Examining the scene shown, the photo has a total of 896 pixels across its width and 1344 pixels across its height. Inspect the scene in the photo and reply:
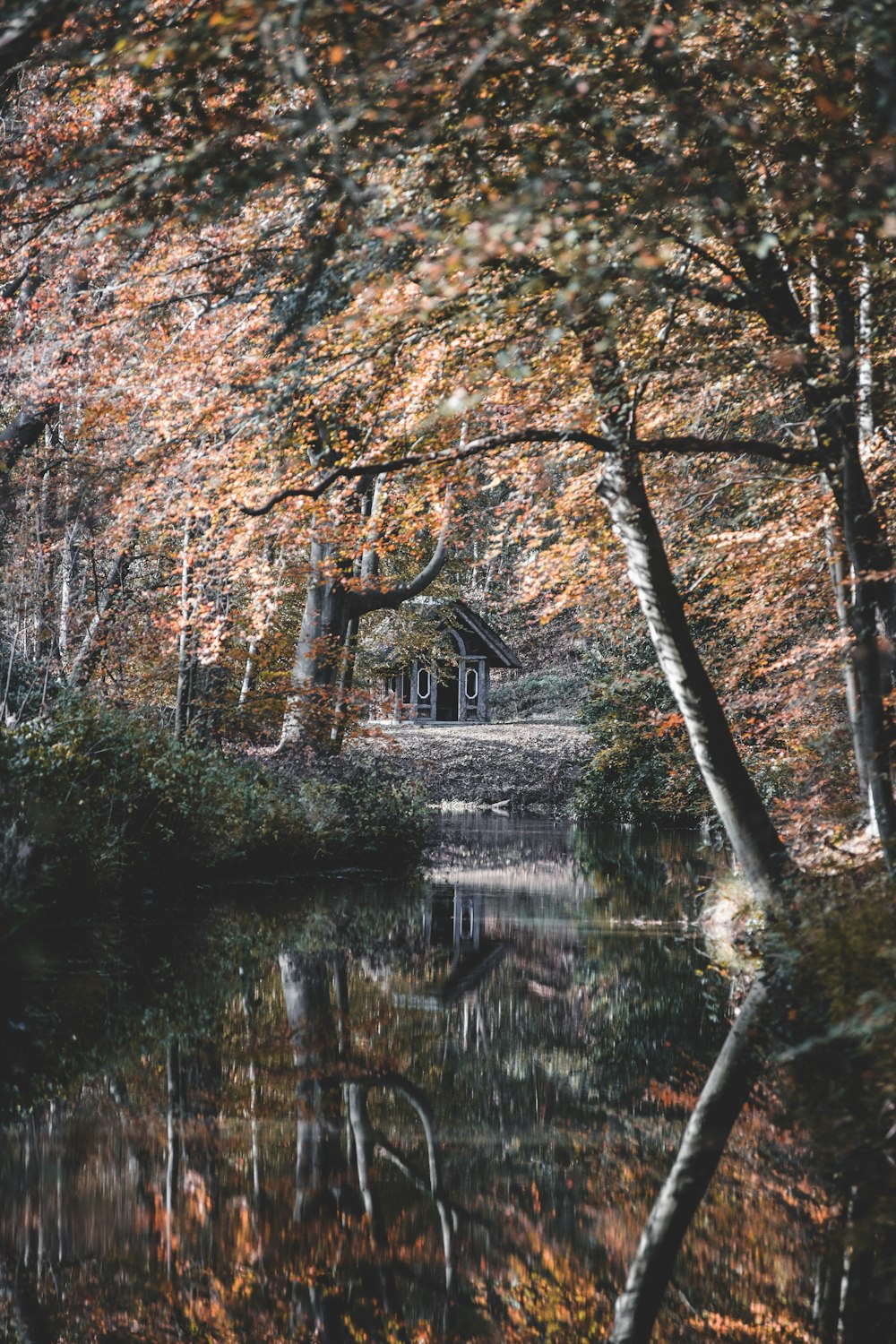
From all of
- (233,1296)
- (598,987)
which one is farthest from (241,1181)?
(598,987)

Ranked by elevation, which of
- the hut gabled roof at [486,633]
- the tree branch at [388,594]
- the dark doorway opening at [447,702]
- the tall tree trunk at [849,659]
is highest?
the hut gabled roof at [486,633]

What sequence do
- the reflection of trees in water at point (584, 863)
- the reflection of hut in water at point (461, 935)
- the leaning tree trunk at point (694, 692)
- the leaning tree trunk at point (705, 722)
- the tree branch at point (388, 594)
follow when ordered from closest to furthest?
the leaning tree trunk at point (705, 722) → the leaning tree trunk at point (694, 692) → the reflection of hut in water at point (461, 935) → the reflection of trees in water at point (584, 863) → the tree branch at point (388, 594)

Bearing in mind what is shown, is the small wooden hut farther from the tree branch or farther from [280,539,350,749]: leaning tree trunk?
[280,539,350,749]: leaning tree trunk

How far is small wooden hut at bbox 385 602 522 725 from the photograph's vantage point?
4950 cm

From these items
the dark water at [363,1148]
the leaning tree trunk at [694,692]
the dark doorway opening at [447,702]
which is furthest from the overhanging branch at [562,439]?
the dark doorway opening at [447,702]

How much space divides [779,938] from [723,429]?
8.36 meters

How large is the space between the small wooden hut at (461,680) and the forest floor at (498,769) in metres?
7.08

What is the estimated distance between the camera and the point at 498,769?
40906 mm

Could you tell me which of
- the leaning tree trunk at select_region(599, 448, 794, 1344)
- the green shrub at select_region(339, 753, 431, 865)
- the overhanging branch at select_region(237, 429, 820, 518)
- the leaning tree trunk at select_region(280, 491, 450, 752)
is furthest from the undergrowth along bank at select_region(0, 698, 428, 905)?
the leaning tree trunk at select_region(599, 448, 794, 1344)

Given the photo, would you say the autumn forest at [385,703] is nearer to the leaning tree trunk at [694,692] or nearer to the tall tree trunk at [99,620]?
the leaning tree trunk at [694,692]

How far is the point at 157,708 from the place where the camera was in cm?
2019

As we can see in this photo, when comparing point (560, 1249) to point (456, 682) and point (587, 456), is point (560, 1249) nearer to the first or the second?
point (587, 456)

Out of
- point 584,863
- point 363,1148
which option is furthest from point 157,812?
point 584,863

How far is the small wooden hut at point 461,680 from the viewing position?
162 ft
